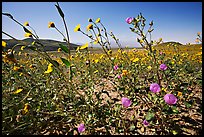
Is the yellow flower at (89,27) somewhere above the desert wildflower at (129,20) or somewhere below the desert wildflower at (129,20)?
below

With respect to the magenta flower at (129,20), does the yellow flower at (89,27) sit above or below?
below

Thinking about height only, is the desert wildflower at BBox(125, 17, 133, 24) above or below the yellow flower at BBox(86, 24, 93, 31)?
above

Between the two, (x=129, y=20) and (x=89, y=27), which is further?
(x=89, y=27)

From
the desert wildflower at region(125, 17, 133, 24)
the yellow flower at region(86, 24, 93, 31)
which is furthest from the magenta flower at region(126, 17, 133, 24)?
the yellow flower at region(86, 24, 93, 31)

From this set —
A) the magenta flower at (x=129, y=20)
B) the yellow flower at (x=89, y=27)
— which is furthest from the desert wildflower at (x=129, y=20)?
the yellow flower at (x=89, y=27)

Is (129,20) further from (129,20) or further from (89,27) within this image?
(89,27)

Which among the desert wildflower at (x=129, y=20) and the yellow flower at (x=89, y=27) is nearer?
the desert wildflower at (x=129, y=20)

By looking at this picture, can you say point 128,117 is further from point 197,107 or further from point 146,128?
point 197,107

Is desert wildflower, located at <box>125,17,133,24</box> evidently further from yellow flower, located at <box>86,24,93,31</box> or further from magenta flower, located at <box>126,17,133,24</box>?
yellow flower, located at <box>86,24,93,31</box>

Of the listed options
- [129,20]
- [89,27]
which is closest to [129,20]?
[129,20]

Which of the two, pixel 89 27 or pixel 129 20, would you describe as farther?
pixel 89 27

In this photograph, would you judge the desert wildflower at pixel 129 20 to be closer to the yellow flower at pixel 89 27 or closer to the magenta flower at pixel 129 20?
the magenta flower at pixel 129 20

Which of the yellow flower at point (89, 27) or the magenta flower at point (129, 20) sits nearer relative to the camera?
the magenta flower at point (129, 20)

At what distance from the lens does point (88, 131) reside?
165 centimetres
